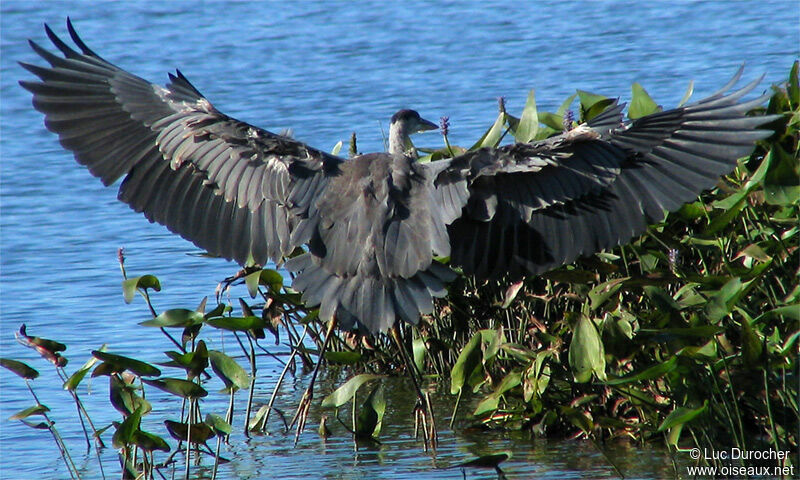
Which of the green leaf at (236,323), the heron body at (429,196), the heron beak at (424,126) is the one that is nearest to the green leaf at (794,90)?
the heron body at (429,196)

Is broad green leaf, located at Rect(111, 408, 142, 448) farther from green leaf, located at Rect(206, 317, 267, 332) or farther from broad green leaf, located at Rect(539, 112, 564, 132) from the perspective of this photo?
broad green leaf, located at Rect(539, 112, 564, 132)

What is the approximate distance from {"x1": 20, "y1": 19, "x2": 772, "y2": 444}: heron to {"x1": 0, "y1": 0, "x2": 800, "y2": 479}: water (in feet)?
2.76

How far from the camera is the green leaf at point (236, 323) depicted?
4966mm

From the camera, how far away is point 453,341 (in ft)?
19.6

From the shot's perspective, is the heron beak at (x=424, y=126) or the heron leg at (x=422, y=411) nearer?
the heron leg at (x=422, y=411)

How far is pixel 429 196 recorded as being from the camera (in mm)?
5125

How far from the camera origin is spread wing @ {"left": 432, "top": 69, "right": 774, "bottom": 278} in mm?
5031

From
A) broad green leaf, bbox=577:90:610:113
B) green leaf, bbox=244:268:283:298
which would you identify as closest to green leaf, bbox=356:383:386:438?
green leaf, bbox=244:268:283:298

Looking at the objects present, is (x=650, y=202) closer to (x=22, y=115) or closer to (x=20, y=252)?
(x=20, y=252)

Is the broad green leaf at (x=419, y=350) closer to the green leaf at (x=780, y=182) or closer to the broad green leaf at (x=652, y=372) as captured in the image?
the broad green leaf at (x=652, y=372)

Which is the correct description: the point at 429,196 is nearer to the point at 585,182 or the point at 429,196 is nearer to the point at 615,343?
the point at 585,182

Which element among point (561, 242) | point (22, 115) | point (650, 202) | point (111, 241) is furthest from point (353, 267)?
point (22, 115)

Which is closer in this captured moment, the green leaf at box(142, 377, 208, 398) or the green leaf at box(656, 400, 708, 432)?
the green leaf at box(656, 400, 708, 432)

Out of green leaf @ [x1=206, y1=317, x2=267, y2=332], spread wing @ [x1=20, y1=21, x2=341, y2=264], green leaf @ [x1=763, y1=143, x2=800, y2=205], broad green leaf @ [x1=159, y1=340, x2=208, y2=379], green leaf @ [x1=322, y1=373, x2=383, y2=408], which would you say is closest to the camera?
green leaf @ [x1=763, y1=143, x2=800, y2=205]
